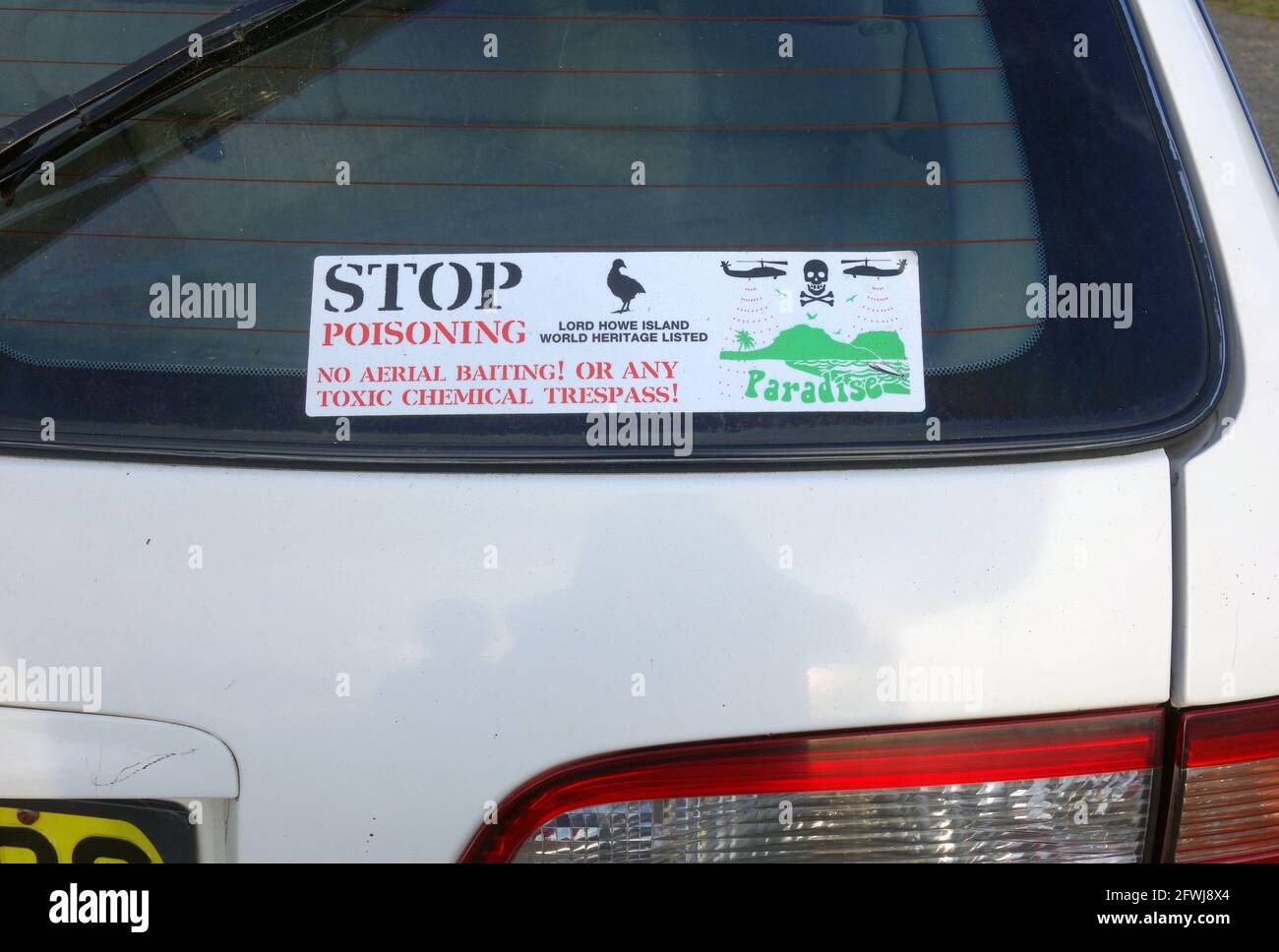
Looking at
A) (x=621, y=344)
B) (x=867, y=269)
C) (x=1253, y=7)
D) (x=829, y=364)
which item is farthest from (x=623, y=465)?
(x=1253, y=7)

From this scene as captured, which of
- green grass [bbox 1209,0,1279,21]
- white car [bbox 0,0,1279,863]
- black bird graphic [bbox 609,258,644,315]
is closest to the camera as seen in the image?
white car [bbox 0,0,1279,863]

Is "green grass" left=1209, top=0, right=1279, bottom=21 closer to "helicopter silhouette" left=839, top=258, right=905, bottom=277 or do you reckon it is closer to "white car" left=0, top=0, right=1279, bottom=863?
"white car" left=0, top=0, right=1279, bottom=863

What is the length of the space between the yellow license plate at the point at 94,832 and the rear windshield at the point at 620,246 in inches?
15.4

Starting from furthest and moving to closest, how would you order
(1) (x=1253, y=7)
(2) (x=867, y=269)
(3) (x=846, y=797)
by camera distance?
1. (1) (x=1253, y=7)
2. (2) (x=867, y=269)
3. (3) (x=846, y=797)

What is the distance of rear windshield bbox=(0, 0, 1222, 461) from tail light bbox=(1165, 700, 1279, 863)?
0.32 meters

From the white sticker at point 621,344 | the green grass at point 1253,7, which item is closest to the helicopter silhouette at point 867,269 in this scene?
the white sticker at point 621,344

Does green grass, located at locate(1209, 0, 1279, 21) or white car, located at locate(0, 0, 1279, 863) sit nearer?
white car, located at locate(0, 0, 1279, 863)

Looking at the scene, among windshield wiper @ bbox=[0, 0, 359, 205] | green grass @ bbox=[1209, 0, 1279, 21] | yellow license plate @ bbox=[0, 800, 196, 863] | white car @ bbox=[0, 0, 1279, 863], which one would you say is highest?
green grass @ bbox=[1209, 0, 1279, 21]

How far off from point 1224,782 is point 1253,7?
785cm

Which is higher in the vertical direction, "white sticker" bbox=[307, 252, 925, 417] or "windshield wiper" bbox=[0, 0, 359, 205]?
"windshield wiper" bbox=[0, 0, 359, 205]

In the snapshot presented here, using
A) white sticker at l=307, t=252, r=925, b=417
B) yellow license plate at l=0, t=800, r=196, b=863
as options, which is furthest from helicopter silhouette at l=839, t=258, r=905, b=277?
yellow license plate at l=0, t=800, r=196, b=863

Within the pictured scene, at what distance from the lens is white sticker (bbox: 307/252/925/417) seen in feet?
3.87

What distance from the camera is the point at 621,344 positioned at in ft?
3.88

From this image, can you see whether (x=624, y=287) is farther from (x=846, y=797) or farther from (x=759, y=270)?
(x=846, y=797)
